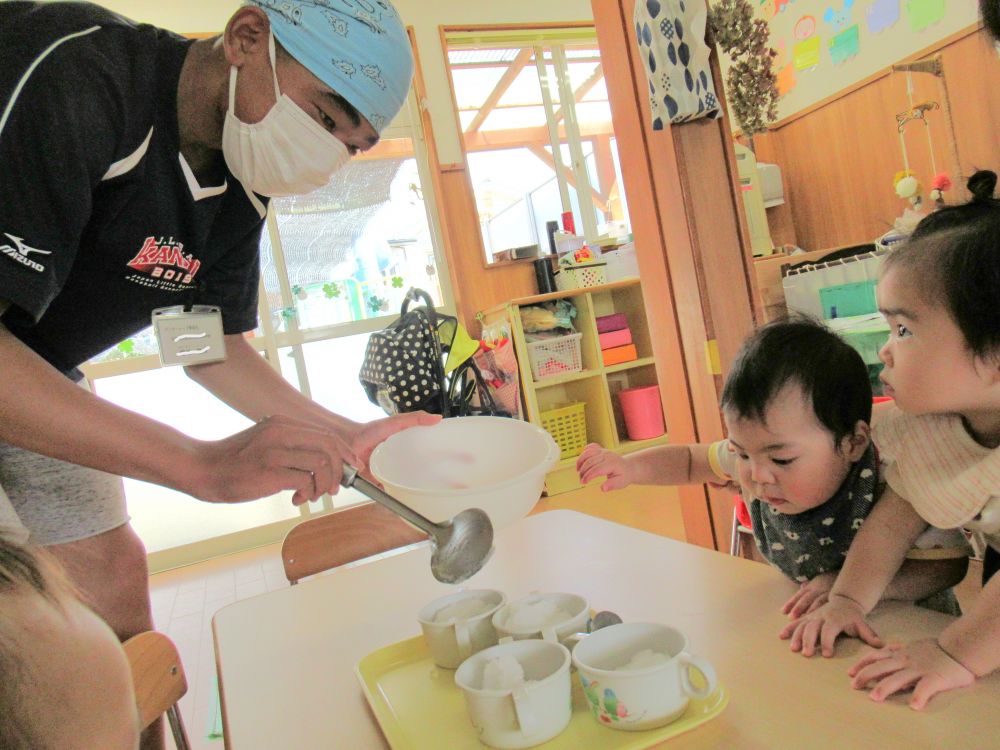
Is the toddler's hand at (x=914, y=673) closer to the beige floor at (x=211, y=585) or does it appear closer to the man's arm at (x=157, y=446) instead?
the man's arm at (x=157, y=446)

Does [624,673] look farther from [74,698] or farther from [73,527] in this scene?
[73,527]

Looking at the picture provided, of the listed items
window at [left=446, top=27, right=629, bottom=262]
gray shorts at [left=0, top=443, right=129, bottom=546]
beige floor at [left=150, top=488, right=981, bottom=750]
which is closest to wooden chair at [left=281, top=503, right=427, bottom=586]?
gray shorts at [left=0, top=443, right=129, bottom=546]

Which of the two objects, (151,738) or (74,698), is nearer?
(74,698)

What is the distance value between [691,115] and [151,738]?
1723 millimetres

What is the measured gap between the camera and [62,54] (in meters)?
0.81

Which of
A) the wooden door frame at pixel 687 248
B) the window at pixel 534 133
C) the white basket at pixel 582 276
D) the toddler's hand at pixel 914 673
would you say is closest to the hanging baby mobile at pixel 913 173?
the wooden door frame at pixel 687 248

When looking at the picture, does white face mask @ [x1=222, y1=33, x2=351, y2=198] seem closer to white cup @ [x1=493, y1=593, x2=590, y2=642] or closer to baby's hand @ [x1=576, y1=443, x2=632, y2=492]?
baby's hand @ [x1=576, y1=443, x2=632, y2=492]

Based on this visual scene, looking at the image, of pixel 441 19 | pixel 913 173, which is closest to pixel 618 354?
pixel 913 173

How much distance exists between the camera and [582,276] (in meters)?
4.17

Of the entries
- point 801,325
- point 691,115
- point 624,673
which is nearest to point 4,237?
point 624,673

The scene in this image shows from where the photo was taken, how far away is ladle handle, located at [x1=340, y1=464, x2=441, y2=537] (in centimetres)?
75

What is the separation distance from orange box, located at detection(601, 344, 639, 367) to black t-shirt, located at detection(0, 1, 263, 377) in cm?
302

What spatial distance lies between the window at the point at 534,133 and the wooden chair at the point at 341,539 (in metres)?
3.09

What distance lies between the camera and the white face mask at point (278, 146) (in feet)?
3.34
